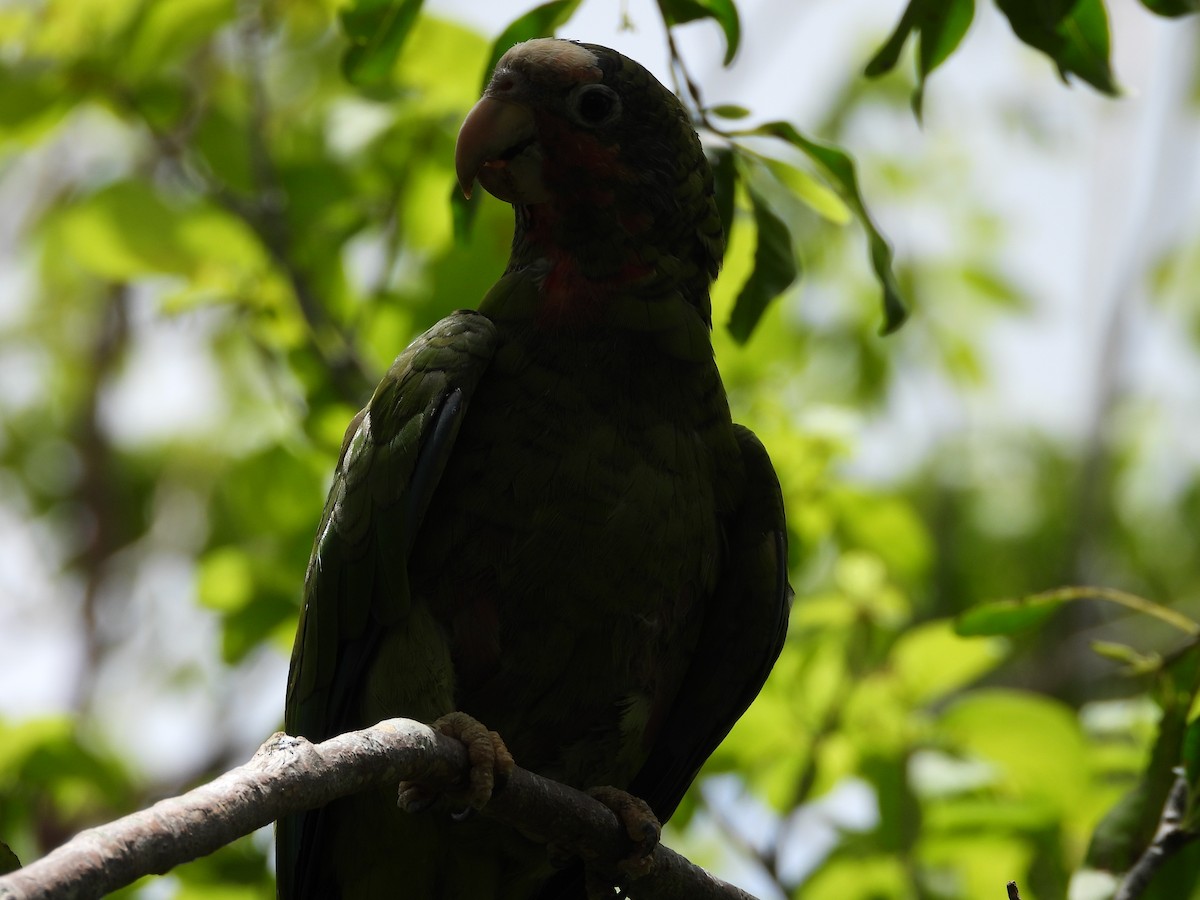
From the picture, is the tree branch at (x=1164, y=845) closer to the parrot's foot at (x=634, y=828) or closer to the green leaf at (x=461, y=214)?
the parrot's foot at (x=634, y=828)

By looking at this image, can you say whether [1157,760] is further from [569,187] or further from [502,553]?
[569,187]

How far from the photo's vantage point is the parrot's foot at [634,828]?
9.21 feet

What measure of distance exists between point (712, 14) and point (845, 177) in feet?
1.59

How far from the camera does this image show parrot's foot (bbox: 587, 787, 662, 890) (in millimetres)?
2809

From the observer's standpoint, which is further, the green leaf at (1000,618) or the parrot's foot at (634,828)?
the green leaf at (1000,618)

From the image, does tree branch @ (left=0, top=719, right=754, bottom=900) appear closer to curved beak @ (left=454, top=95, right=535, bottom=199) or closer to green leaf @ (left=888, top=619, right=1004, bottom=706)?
curved beak @ (left=454, top=95, right=535, bottom=199)

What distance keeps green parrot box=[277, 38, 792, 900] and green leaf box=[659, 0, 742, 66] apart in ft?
0.96

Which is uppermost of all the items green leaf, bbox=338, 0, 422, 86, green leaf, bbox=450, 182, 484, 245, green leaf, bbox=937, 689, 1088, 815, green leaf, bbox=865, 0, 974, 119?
green leaf, bbox=865, 0, 974, 119

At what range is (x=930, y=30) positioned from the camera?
279cm

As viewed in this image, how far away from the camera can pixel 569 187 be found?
10.5ft

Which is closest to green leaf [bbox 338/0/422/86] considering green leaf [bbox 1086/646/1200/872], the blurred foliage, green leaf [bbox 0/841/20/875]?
the blurred foliage

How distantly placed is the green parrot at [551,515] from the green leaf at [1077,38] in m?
0.93

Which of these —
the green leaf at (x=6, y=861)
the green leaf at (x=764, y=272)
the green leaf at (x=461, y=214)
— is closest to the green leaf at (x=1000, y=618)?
the green leaf at (x=764, y=272)

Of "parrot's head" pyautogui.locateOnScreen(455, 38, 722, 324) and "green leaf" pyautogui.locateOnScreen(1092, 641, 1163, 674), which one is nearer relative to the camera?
"green leaf" pyautogui.locateOnScreen(1092, 641, 1163, 674)
